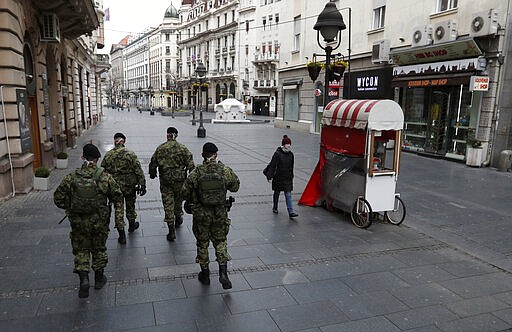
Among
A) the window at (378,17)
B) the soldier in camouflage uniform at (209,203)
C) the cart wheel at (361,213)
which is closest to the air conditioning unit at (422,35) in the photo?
the window at (378,17)

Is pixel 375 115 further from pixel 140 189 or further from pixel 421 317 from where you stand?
pixel 140 189

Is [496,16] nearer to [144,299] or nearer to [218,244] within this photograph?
[218,244]

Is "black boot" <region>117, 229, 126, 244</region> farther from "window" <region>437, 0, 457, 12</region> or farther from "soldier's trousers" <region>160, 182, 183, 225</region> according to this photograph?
"window" <region>437, 0, 457, 12</region>

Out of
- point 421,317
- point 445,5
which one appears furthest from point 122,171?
point 445,5

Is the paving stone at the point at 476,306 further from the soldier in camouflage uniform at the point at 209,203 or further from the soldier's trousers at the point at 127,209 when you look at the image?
the soldier's trousers at the point at 127,209

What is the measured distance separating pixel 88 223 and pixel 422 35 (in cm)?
1600

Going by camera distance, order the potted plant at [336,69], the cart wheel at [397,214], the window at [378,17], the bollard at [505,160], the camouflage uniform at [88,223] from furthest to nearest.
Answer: the window at [378,17] → the bollard at [505,160] → the potted plant at [336,69] → the cart wheel at [397,214] → the camouflage uniform at [88,223]

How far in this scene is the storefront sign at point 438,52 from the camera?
14523 millimetres

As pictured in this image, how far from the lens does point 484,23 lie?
A: 45.8 feet

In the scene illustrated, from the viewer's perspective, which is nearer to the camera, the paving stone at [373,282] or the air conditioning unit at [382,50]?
the paving stone at [373,282]

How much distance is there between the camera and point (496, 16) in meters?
13.8

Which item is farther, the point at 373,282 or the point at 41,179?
the point at 41,179

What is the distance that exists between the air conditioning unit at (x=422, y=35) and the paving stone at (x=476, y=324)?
14391 mm

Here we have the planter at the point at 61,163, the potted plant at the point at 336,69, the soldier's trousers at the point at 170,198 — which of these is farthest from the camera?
the planter at the point at 61,163
